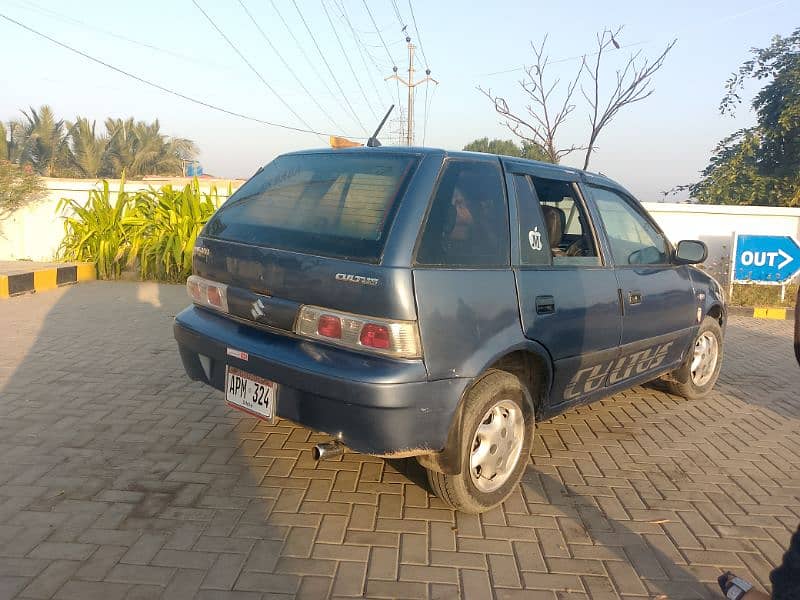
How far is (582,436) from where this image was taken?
4.23m

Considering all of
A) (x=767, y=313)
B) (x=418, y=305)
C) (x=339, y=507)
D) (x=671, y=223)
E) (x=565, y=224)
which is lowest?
(x=339, y=507)

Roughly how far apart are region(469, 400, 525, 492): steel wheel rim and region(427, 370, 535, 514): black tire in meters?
0.02

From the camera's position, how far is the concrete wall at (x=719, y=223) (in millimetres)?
11078

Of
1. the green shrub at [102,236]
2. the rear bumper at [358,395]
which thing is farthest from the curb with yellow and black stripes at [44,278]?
the rear bumper at [358,395]

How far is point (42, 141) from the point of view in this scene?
76.5 ft

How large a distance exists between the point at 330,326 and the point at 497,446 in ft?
3.55

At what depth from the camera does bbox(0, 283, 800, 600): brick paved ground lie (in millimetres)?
2527

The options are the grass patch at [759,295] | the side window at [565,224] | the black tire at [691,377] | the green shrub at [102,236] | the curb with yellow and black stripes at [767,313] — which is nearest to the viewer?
the side window at [565,224]

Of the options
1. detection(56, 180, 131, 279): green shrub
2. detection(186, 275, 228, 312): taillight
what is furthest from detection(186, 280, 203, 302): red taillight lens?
detection(56, 180, 131, 279): green shrub

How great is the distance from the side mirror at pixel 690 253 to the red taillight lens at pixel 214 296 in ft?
10.5

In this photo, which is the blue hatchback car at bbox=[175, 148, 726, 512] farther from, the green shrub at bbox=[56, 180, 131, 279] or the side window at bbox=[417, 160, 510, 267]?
the green shrub at bbox=[56, 180, 131, 279]

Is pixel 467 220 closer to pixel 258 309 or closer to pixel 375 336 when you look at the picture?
pixel 375 336

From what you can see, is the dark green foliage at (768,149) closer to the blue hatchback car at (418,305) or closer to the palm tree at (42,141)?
the blue hatchback car at (418,305)

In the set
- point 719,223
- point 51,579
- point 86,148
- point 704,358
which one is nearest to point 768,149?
point 719,223
